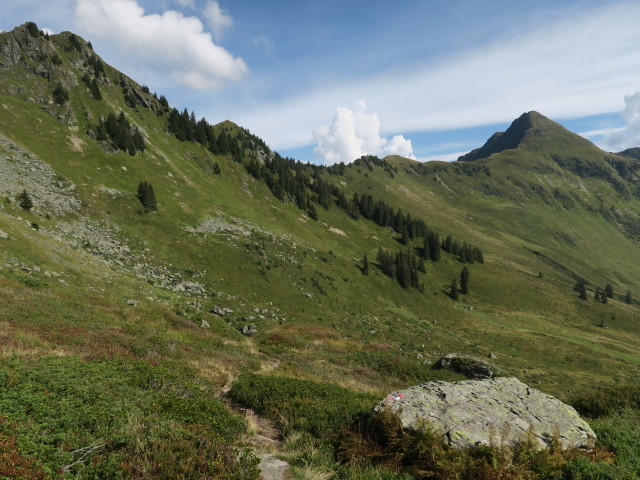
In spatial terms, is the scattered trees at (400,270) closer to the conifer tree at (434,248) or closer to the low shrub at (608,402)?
the conifer tree at (434,248)

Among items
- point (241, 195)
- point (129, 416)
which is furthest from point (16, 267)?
point (241, 195)

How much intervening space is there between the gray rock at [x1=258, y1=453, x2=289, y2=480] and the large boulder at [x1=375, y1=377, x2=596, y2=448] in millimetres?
3622

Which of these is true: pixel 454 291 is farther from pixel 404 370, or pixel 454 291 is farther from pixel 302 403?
pixel 302 403

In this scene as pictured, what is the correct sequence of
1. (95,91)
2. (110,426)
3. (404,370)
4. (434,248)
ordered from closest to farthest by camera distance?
(110,426), (404,370), (95,91), (434,248)

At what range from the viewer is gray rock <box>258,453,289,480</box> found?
25.4ft

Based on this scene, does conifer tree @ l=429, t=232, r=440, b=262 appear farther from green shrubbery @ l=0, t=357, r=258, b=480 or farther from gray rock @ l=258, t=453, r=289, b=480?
gray rock @ l=258, t=453, r=289, b=480

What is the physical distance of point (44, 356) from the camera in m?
11.9

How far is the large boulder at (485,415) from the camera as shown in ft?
29.9

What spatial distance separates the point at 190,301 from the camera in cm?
3681

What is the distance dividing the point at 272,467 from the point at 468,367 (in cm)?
2356

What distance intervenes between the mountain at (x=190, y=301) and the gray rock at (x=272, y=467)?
67cm

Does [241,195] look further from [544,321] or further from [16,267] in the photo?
[544,321]

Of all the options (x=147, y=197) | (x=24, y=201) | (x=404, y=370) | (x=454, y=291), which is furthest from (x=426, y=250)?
(x=24, y=201)

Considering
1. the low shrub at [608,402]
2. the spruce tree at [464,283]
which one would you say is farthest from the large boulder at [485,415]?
the spruce tree at [464,283]
